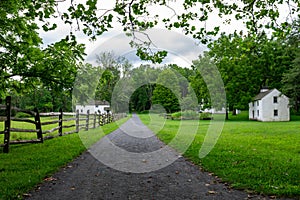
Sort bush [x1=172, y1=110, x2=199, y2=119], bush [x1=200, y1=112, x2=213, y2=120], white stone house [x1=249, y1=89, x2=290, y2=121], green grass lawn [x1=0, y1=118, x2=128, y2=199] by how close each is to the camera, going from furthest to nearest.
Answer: white stone house [x1=249, y1=89, x2=290, y2=121]
bush [x1=172, y1=110, x2=199, y2=119]
bush [x1=200, y1=112, x2=213, y2=120]
green grass lawn [x1=0, y1=118, x2=128, y2=199]

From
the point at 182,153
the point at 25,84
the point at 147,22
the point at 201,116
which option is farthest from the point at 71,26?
the point at 201,116

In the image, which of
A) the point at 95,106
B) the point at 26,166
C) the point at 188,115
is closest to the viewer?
the point at 26,166

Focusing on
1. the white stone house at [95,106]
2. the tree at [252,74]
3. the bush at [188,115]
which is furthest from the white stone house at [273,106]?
the white stone house at [95,106]

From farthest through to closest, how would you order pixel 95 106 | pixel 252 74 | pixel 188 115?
1. pixel 95 106
2. pixel 252 74
3. pixel 188 115

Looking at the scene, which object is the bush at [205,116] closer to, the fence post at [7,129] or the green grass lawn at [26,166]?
the green grass lawn at [26,166]

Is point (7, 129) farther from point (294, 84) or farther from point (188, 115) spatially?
point (294, 84)

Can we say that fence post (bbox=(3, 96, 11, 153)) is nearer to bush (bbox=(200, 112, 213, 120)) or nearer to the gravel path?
the gravel path

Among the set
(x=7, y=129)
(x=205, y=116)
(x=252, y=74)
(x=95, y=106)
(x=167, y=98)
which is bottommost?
(x=205, y=116)

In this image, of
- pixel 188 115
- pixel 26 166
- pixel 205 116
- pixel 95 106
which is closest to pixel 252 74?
pixel 205 116

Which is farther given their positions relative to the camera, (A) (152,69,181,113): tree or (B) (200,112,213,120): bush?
(A) (152,69,181,113): tree

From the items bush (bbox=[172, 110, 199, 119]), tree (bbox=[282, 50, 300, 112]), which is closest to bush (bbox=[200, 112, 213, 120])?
bush (bbox=[172, 110, 199, 119])

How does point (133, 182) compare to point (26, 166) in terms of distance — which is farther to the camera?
point (26, 166)

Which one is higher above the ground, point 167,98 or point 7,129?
point 167,98

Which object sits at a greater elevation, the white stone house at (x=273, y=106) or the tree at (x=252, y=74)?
the tree at (x=252, y=74)
